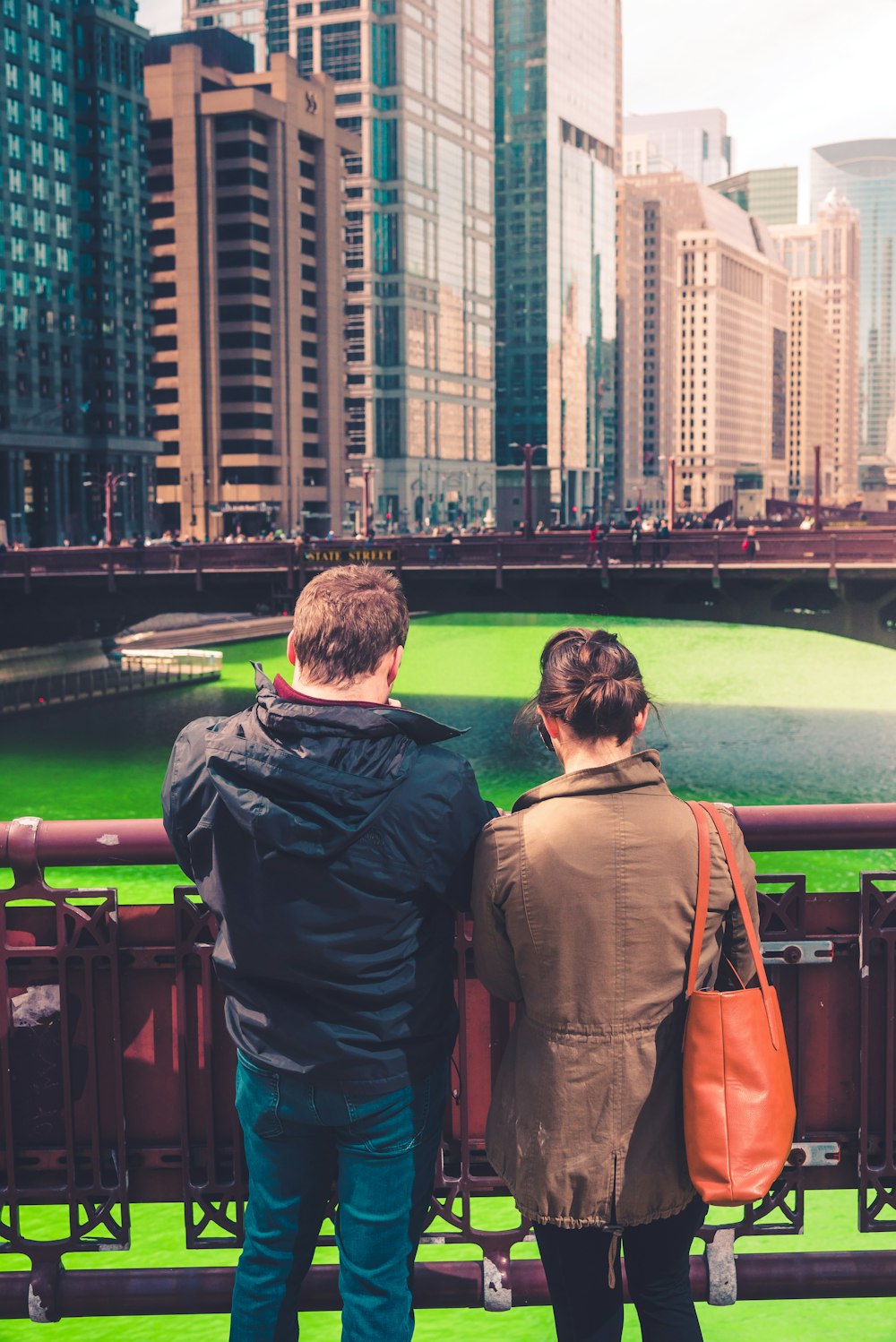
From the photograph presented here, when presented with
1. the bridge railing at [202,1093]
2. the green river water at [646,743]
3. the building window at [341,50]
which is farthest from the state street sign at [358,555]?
the building window at [341,50]

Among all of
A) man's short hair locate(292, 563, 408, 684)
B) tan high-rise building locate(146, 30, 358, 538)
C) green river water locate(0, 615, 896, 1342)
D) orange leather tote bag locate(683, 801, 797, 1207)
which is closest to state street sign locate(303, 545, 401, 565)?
green river water locate(0, 615, 896, 1342)

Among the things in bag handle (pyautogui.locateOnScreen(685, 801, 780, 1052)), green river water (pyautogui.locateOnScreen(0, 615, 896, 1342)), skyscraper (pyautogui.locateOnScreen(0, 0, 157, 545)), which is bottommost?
green river water (pyautogui.locateOnScreen(0, 615, 896, 1342))

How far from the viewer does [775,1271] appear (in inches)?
176

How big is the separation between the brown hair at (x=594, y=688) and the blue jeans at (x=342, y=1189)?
0.95 meters

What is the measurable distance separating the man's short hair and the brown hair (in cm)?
41

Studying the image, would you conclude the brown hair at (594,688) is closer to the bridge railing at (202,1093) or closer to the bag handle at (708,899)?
the bag handle at (708,899)

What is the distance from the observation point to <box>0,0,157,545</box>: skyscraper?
110562 mm

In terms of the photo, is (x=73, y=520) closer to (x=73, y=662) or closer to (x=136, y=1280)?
(x=73, y=662)

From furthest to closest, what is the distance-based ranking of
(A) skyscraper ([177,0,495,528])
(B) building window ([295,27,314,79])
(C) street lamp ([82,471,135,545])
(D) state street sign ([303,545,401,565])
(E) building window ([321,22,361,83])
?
(B) building window ([295,27,314,79])
(E) building window ([321,22,361,83])
(A) skyscraper ([177,0,495,528])
(C) street lamp ([82,471,135,545])
(D) state street sign ([303,545,401,565])

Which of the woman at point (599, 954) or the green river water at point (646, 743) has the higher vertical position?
the woman at point (599, 954)

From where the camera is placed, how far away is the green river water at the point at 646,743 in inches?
265

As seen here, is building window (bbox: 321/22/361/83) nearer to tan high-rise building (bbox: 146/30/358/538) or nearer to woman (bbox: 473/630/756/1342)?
tan high-rise building (bbox: 146/30/358/538)

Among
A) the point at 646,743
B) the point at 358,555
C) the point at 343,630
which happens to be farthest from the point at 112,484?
the point at 343,630

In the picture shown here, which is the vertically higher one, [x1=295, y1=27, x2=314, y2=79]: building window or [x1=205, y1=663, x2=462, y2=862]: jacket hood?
[x1=295, y1=27, x2=314, y2=79]: building window
